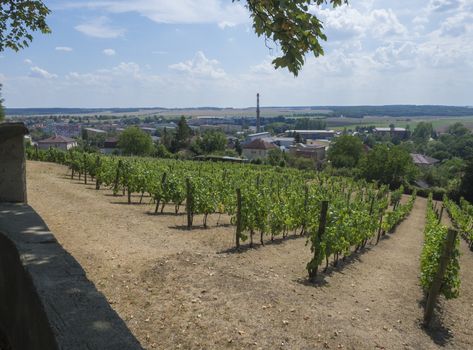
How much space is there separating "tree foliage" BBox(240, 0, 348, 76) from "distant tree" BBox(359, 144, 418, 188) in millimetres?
59800

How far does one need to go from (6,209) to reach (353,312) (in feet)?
20.0

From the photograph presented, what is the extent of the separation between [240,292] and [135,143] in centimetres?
8597

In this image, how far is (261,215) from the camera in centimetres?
1215

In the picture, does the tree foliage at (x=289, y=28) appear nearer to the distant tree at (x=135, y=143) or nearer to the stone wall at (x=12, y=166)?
the stone wall at (x=12, y=166)

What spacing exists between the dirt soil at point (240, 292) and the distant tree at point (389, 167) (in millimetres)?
50818

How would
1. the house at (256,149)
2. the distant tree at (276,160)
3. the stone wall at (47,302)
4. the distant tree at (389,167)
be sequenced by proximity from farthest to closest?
the house at (256,149)
the distant tree at (276,160)
the distant tree at (389,167)
the stone wall at (47,302)

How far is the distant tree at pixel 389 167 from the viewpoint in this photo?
61844 millimetres

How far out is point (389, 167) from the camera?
62.0 metres

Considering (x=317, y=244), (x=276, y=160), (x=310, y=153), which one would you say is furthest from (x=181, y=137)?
(x=317, y=244)

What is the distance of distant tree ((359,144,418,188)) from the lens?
6184 cm

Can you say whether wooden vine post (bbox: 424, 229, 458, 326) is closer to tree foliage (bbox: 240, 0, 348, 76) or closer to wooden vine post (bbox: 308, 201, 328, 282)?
wooden vine post (bbox: 308, 201, 328, 282)

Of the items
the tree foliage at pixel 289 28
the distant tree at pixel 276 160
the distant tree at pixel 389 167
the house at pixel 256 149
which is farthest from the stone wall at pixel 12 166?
the house at pixel 256 149

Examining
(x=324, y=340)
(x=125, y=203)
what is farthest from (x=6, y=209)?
(x=125, y=203)

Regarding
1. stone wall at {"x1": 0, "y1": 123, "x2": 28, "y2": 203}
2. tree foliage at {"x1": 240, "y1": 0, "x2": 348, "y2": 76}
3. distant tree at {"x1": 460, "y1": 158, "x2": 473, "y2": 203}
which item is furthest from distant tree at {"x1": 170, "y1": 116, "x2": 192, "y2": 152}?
tree foliage at {"x1": 240, "y1": 0, "x2": 348, "y2": 76}
